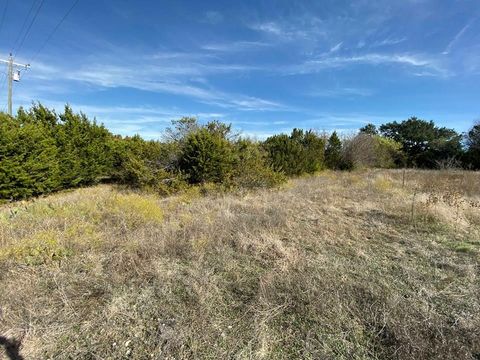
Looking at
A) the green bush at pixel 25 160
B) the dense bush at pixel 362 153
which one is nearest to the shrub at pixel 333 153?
the dense bush at pixel 362 153

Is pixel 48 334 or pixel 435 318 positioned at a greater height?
pixel 435 318

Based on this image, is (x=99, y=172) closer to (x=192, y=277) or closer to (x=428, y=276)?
(x=192, y=277)

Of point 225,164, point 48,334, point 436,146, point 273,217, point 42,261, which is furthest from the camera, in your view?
point 436,146

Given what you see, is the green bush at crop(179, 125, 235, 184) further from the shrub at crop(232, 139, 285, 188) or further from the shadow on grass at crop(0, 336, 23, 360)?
the shadow on grass at crop(0, 336, 23, 360)

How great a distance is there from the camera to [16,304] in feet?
8.89

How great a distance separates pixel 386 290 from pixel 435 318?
1.74ft

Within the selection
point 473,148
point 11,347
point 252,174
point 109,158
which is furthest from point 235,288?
point 473,148

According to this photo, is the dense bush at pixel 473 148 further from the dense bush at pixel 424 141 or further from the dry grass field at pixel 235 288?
the dry grass field at pixel 235 288

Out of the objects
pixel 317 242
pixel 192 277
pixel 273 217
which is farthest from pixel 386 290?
pixel 273 217

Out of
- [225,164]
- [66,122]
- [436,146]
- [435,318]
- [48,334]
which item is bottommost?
[48,334]

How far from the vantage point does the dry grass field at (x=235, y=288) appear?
2.25 metres

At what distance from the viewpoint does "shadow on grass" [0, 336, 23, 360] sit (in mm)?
2141

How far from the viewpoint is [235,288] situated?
314 cm

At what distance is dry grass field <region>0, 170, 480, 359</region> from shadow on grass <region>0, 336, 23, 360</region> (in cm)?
1
